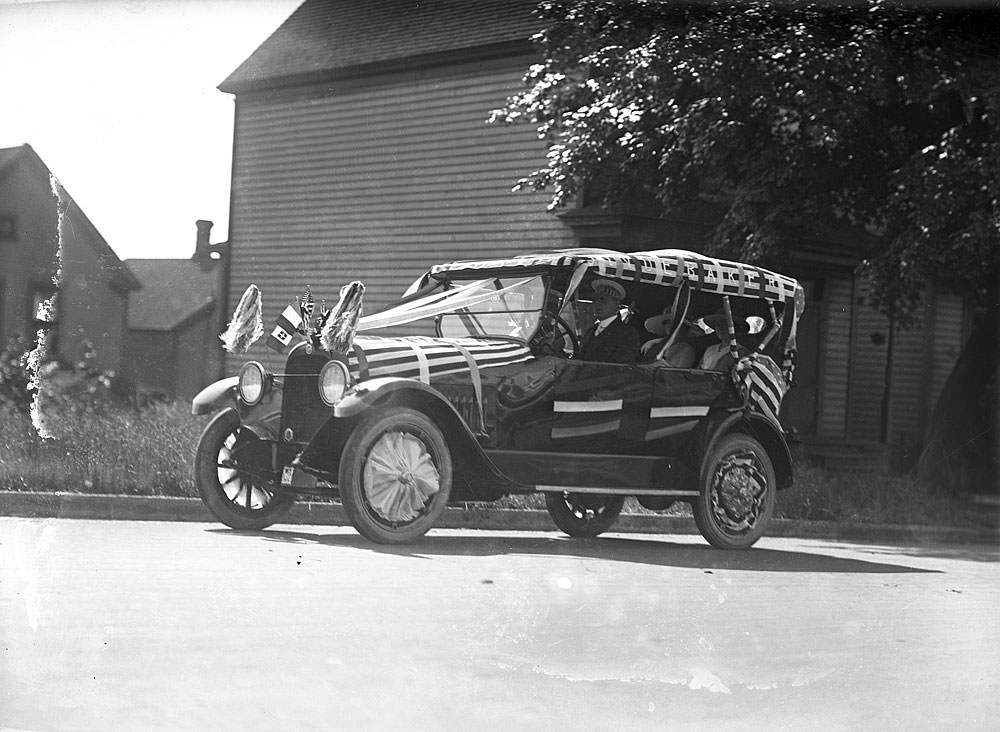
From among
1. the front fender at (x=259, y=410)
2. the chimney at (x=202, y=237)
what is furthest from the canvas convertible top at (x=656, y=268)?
the chimney at (x=202, y=237)

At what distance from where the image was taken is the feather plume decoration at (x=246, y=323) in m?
3.42

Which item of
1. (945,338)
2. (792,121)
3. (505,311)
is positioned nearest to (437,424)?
(505,311)

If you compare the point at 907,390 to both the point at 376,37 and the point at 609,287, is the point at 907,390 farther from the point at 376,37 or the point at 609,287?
the point at 376,37

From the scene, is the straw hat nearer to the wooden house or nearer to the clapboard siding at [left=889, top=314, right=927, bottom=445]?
the wooden house

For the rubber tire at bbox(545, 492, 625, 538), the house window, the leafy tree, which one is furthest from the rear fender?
the house window

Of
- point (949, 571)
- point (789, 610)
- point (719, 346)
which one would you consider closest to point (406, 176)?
point (719, 346)

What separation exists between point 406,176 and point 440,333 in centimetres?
62

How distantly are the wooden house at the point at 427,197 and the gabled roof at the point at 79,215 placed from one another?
30cm

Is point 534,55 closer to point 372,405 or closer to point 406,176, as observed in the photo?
point 406,176

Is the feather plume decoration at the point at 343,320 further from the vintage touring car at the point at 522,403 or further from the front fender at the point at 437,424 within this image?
the front fender at the point at 437,424

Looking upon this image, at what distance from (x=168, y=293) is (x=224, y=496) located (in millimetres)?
811

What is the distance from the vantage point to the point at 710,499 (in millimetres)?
4488

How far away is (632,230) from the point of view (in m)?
5.45

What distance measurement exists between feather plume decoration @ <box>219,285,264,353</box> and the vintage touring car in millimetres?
138
